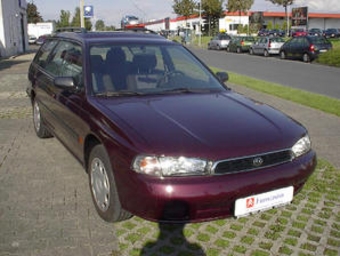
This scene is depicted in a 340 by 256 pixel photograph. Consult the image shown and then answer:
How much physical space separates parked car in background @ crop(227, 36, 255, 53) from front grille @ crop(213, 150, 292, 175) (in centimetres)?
3197

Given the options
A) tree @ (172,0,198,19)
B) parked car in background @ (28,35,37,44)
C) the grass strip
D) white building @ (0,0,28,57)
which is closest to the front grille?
the grass strip

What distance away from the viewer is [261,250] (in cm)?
335

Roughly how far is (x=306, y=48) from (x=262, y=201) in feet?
73.7

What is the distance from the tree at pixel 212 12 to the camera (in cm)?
6881

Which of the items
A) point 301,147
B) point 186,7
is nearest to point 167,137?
point 301,147

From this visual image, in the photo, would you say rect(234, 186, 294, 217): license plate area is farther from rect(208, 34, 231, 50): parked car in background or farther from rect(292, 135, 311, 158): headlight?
rect(208, 34, 231, 50): parked car in background

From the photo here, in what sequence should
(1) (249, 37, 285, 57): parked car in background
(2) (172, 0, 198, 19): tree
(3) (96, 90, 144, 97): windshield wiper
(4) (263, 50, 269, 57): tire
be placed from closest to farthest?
(3) (96, 90, 144, 97): windshield wiper, (1) (249, 37, 285, 57): parked car in background, (4) (263, 50, 269, 57): tire, (2) (172, 0, 198, 19): tree

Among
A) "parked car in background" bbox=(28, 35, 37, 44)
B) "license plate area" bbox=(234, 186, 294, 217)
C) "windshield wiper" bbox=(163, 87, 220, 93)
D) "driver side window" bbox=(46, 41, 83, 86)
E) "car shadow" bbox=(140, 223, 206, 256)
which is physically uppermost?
"parked car in background" bbox=(28, 35, 37, 44)

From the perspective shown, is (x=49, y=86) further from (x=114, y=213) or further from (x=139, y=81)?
(x=114, y=213)

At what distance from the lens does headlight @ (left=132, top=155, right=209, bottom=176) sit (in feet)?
10.1

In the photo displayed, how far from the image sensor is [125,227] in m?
3.70

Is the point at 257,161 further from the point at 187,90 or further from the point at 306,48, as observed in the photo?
the point at 306,48

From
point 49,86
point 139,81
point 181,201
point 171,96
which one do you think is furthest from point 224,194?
point 49,86

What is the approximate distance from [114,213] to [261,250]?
125 cm
